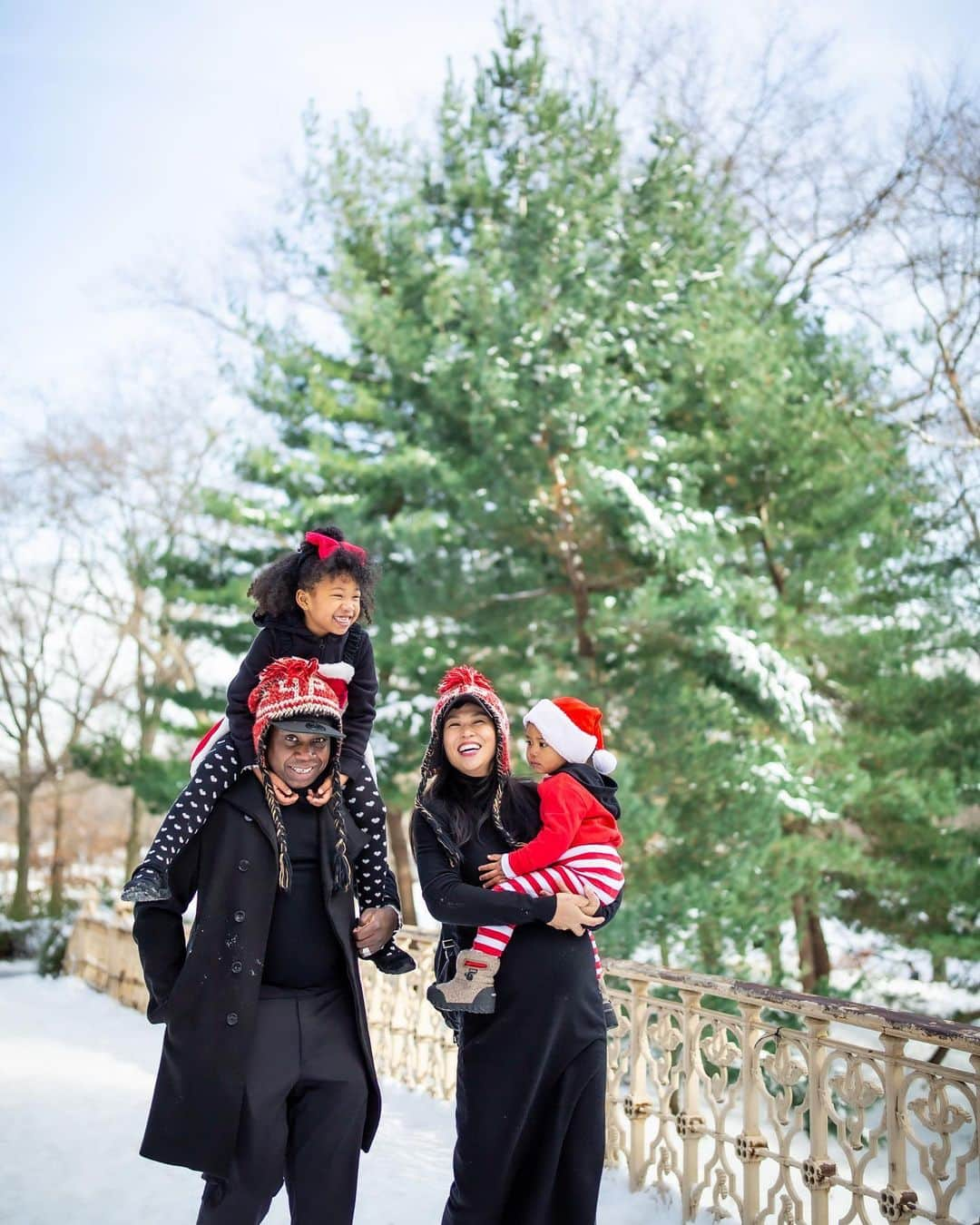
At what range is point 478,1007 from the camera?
8.45 ft

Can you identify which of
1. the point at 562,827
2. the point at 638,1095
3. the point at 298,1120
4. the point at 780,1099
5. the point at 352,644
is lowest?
the point at 638,1095

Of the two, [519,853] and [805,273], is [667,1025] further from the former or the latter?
[805,273]

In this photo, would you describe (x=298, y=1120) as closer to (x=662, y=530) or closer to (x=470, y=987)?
(x=470, y=987)

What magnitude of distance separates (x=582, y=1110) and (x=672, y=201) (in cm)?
1042

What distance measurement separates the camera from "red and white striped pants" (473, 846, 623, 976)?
2.66 m

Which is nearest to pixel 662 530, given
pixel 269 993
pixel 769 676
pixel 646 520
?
pixel 646 520

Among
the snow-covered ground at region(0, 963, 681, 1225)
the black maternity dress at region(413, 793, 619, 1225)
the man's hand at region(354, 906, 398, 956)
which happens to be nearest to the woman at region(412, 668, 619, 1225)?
the black maternity dress at region(413, 793, 619, 1225)

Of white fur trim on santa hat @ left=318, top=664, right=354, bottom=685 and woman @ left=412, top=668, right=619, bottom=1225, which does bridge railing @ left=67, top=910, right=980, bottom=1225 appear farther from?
white fur trim on santa hat @ left=318, top=664, right=354, bottom=685

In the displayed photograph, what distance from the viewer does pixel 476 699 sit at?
9.32ft

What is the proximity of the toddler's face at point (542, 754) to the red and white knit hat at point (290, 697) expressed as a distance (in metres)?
0.51

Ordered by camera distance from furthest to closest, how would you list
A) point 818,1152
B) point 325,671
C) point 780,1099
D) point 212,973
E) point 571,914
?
point 780,1099 < point 818,1152 < point 325,671 < point 571,914 < point 212,973

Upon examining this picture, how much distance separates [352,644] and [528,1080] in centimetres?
126

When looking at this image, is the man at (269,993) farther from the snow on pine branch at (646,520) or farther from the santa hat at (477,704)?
the snow on pine branch at (646,520)

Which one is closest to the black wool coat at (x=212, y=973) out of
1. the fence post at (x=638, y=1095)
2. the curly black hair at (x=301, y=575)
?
the curly black hair at (x=301, y=575)
